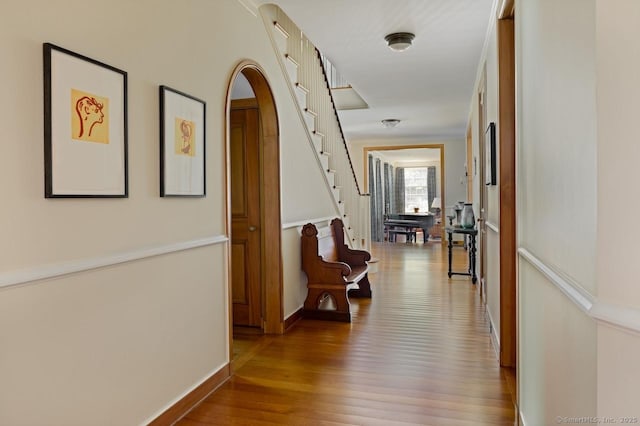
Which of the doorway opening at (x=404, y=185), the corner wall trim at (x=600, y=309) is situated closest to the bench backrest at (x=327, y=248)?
the corner wall trim at (x=600, y=309)

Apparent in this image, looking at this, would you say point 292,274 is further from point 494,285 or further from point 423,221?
point 423,221

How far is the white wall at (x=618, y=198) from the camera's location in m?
0.98

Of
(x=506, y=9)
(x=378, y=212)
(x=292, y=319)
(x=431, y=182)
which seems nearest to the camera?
(x=506, y=9)

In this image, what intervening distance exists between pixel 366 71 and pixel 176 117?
3087mm

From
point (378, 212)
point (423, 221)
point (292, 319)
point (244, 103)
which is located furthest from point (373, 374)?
point (378, 212)

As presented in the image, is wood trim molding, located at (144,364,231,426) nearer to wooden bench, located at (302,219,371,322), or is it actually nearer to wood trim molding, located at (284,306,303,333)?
wood trim molding, located at (284,306,303,333)

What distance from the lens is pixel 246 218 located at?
12.9 feet

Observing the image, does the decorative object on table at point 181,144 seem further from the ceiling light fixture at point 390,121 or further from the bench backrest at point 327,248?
the ceiling light fixture at point 390,121

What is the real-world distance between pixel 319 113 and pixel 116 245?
138 inches

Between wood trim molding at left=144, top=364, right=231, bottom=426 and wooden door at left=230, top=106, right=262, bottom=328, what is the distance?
3.56 ft

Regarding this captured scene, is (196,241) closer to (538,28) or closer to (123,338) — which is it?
(123,338)

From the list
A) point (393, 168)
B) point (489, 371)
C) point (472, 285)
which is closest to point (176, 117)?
point (489, 371)

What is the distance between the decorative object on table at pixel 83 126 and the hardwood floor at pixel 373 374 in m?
1.35

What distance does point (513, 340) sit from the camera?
9.74ft
